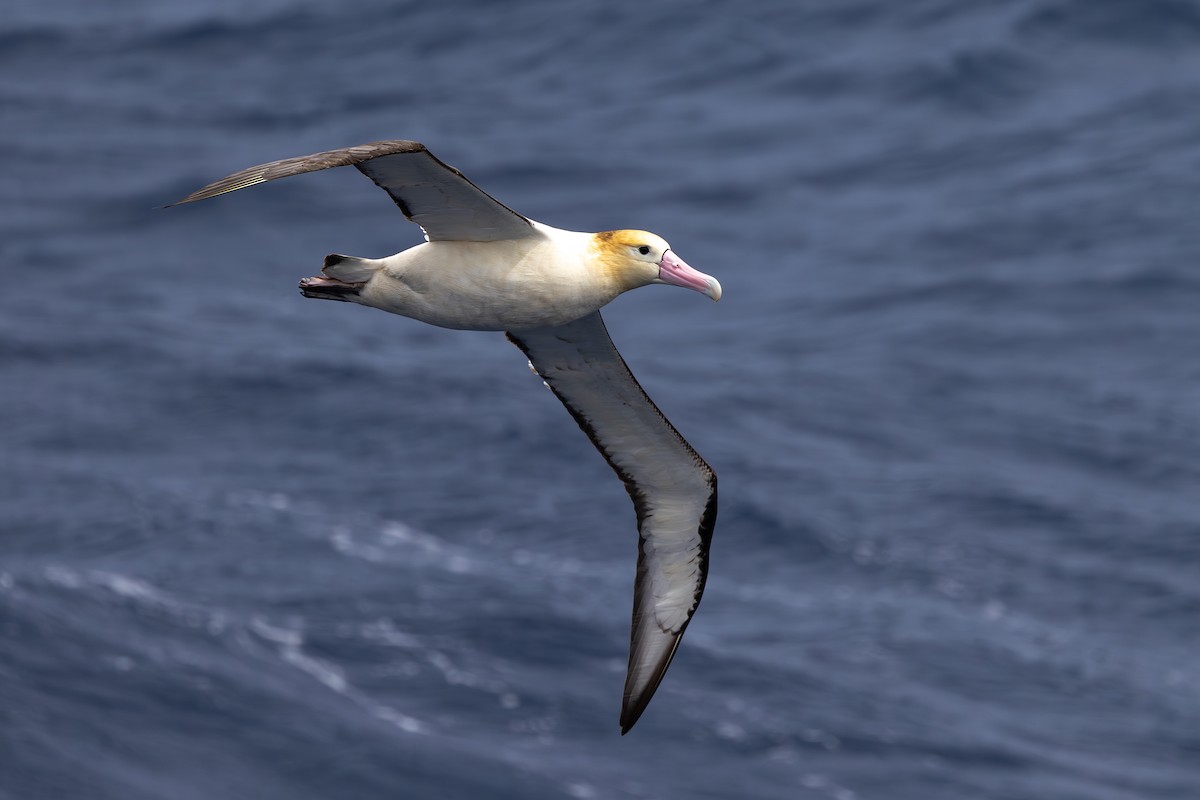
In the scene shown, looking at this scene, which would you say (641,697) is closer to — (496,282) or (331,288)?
(496,282)

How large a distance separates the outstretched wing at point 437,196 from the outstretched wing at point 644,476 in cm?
128

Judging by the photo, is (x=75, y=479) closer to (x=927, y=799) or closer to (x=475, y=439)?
(x=475, y=439)

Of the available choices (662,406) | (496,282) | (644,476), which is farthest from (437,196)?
(662,406)

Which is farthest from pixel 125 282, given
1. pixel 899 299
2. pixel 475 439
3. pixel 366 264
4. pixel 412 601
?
pixel 366 264

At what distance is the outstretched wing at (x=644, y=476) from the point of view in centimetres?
1485

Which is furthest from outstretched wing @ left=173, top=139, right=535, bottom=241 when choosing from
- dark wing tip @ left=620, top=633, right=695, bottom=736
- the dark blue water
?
the dark blue water

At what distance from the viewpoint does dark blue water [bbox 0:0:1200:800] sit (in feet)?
105

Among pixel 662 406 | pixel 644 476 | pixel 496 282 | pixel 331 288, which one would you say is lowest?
pixel 662 406

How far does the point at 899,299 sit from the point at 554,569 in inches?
438

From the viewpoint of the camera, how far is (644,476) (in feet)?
51.8

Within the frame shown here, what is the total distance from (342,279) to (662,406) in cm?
2529

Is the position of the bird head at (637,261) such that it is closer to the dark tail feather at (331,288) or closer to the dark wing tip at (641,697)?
the dark tail feather at (331,288)

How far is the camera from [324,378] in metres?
40.8

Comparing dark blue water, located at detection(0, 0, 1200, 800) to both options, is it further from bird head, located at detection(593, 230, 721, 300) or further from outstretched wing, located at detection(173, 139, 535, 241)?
bird head, located at detection(593, 230, 721, 300)
